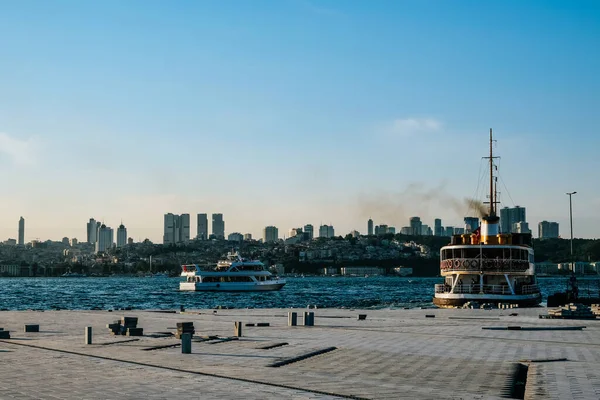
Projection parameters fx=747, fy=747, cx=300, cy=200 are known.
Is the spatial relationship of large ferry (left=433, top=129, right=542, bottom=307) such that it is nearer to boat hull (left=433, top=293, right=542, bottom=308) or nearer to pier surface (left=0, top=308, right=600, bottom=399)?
boat hull (left=433, top=293, right=542, bottom=308)

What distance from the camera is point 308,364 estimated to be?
18.4 m

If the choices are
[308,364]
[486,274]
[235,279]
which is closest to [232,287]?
[235,279]

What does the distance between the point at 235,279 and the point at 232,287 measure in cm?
226

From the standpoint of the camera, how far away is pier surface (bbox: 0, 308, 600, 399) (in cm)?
1394

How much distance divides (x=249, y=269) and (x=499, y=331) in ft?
353

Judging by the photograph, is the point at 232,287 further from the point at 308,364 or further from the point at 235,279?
the point at 308,364

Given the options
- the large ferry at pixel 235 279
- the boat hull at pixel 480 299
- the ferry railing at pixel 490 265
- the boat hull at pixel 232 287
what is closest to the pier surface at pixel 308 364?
the boat hull at pixel 480 299

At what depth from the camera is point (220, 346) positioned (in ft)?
75.5

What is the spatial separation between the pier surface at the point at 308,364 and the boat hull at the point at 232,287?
101 m

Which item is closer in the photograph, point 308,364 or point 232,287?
point 308,364

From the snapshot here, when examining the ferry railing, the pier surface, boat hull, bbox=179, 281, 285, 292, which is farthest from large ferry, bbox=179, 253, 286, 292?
the pier surface

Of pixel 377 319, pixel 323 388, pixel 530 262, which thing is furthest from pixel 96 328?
pixel 530 262

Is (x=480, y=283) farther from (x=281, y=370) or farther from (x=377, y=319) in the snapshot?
(x=281, y=370)

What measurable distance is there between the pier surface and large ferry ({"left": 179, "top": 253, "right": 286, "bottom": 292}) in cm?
10202
